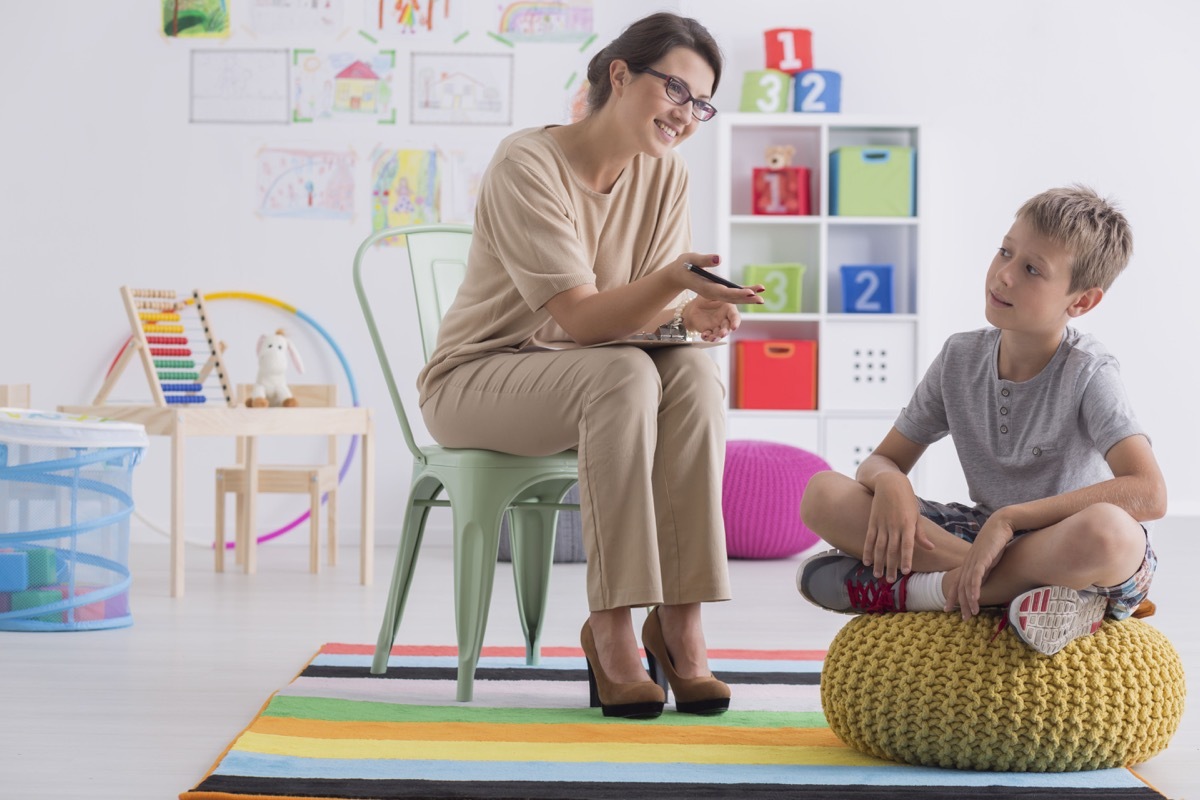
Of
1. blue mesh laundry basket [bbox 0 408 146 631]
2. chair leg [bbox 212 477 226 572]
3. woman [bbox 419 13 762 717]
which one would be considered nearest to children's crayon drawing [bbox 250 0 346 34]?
chair leg [bbox 212 477 226 572]

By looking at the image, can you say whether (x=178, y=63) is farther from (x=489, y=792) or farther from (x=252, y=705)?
(x=489, y=792)

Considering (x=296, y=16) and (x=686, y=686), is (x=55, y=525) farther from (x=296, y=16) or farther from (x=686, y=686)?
(x=296, y=16)

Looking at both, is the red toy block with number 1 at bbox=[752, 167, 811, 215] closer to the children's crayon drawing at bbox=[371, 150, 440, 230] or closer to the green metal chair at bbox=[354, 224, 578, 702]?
the children's crayon drawing at bbox=[371, 150, 440, 230]

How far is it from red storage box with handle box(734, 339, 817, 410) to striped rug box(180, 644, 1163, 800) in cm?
251

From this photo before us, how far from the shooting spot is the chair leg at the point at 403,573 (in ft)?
6.32

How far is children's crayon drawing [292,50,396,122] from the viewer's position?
4.29 m

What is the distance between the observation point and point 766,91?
4.44 metres

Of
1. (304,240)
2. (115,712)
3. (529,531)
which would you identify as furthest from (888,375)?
(115,712)

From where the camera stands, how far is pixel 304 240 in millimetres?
4281

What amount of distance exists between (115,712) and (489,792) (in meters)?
0.70

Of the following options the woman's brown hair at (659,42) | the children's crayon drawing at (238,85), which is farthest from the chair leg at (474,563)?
the children's crayon drawing at (238,85)

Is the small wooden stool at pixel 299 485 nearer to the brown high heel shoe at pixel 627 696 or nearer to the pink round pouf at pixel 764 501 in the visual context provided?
the pink round pouf at pixel 764 501

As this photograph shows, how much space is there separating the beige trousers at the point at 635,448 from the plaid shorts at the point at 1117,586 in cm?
26

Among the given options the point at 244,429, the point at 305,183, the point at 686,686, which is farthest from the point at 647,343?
the point at 305,183
